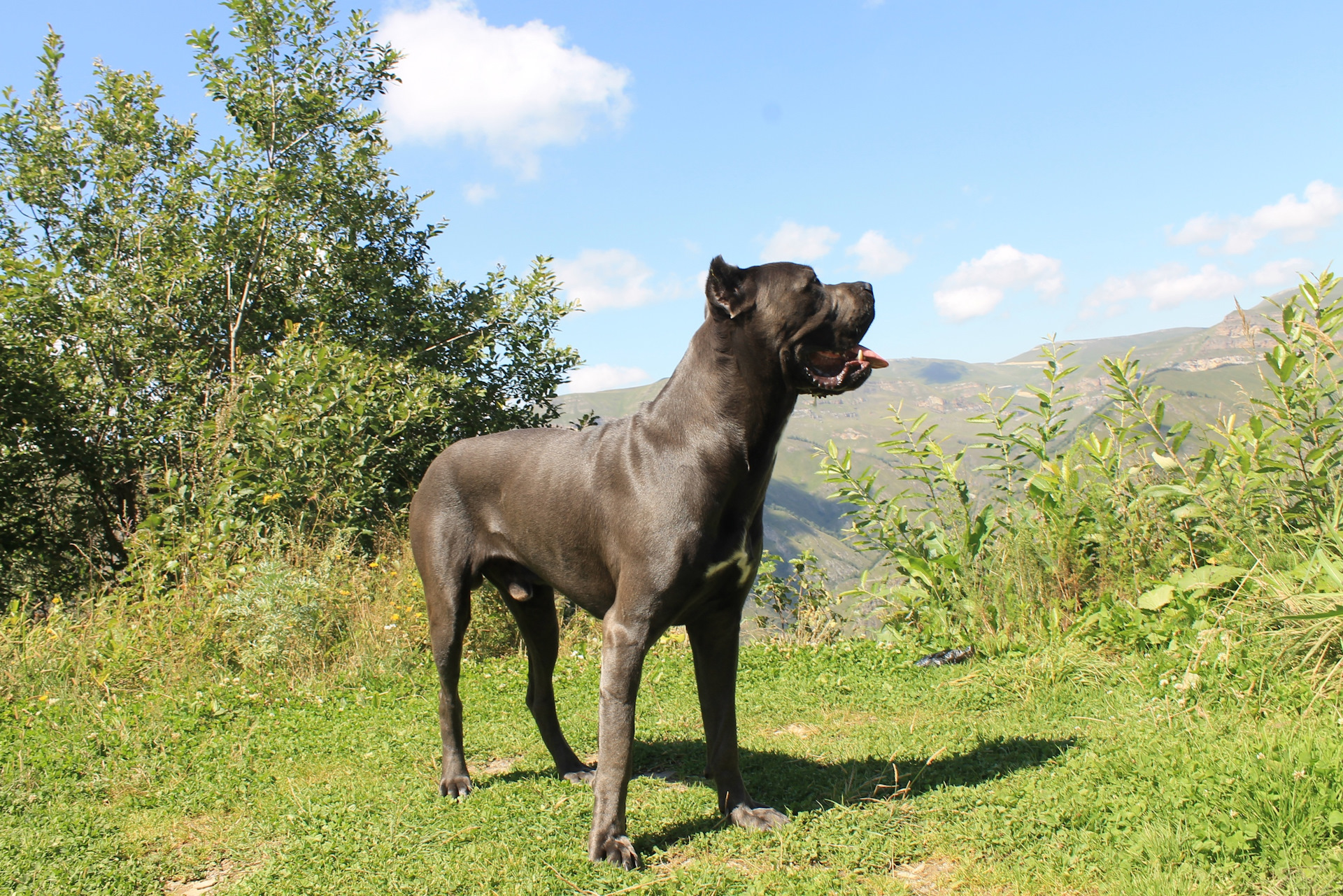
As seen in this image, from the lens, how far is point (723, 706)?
3688 mm

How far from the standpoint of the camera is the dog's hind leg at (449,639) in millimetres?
4199

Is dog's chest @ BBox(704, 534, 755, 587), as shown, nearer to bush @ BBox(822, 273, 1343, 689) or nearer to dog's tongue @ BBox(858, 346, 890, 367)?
dog's tongue @ BBox(858, 346, 890, 367)

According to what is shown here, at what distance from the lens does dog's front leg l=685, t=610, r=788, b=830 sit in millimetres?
3561

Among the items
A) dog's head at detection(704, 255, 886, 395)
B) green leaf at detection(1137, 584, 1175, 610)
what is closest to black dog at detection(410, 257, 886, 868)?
dog's head at detection(704, 255, 886, 395)

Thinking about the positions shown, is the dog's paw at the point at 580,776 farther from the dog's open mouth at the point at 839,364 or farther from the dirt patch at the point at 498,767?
the dog's open mouth at the point at 839,364

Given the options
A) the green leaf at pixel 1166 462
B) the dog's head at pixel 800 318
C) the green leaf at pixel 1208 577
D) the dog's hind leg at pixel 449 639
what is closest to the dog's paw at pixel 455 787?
the dog's hind leg at pixel 449 639

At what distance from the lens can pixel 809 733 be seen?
4.89 meters

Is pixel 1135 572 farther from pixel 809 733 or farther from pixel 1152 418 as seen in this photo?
pixel 809 733

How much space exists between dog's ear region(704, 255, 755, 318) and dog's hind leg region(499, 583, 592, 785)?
1821 mm

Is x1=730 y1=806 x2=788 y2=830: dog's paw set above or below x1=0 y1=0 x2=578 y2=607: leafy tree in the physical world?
below

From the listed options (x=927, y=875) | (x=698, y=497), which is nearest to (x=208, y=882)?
(x=698, y=497)

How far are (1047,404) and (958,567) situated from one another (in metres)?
1.44

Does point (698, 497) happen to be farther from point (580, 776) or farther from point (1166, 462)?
point (1166, 462)

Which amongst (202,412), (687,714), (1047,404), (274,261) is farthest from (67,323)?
(1047,404)
